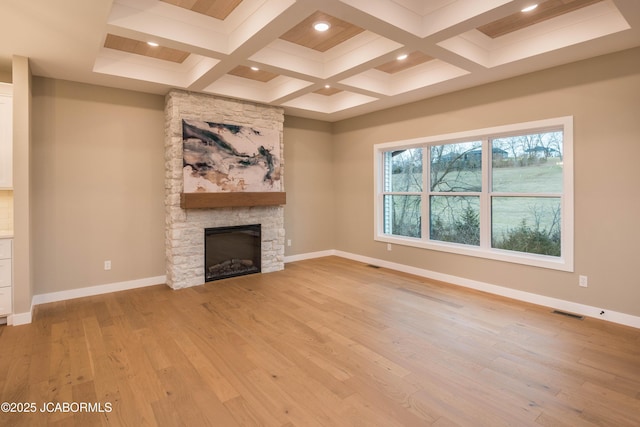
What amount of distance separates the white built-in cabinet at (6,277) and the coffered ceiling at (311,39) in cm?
191

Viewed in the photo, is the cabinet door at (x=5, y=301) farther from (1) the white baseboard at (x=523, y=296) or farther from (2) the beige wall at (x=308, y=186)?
(1) the white baseboard at (x=523, y=296)

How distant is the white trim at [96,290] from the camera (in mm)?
4099

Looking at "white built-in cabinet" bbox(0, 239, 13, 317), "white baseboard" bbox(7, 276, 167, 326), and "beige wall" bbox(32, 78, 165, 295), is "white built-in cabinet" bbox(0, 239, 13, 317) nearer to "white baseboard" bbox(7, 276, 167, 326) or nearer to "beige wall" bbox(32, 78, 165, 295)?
"white baseboard" bbox(7, 276, 167, 326)

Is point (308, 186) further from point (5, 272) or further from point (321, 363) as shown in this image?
point (5, 272)

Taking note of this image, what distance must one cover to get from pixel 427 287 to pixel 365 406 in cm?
280

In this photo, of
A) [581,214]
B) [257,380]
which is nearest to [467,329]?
[581,214]

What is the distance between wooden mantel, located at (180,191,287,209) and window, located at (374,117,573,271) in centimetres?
185

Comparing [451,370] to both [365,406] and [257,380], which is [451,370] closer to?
[365,406]

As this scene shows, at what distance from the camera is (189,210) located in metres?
4.78

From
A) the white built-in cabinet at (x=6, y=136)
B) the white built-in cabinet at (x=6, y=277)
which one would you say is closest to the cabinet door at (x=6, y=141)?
the white built-in cabinet at (x=6, y=136)

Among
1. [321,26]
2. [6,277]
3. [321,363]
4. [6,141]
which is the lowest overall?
[321,363]

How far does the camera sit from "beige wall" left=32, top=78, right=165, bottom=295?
406 centimetres

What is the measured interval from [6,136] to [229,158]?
243 centimetres

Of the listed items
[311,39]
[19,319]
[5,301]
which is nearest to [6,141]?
[5,301]
